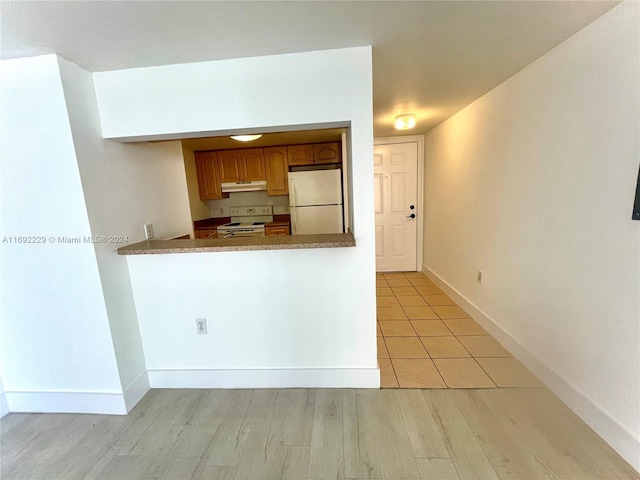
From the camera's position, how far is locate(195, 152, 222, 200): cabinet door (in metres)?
4.29

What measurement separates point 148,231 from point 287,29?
1.62 metres

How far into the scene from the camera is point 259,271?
5.82 ft

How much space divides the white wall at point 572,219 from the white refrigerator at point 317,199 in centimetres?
179

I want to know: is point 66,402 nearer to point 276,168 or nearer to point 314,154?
point 276,168

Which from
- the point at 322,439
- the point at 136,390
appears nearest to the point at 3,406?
the point at 136,390

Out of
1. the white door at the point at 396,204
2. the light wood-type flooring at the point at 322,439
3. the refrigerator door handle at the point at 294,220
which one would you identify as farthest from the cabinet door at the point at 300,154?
the light wood-type flooring at the point at 322,439

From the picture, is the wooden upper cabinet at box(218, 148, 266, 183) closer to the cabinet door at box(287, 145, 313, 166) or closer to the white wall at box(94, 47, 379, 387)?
the cabinet door at box(287, 145, 313, 166)

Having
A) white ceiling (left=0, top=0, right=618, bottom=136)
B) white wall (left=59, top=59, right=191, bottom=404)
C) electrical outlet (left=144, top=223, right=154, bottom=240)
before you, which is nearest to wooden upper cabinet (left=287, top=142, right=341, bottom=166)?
white wall (left=59, top=59, right=191, bottom=404)

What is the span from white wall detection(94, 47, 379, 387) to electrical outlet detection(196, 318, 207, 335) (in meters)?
0.04

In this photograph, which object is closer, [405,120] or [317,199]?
[405,120]

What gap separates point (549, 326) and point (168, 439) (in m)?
2.42

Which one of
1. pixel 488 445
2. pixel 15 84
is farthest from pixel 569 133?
pixel 15 84

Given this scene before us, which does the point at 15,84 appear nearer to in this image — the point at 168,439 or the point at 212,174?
the point at 168,439

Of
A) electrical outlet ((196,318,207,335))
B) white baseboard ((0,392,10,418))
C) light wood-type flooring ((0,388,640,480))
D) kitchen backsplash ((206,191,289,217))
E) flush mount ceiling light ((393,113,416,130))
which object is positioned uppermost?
flush mount ceiling light ((393,113,416,130))
